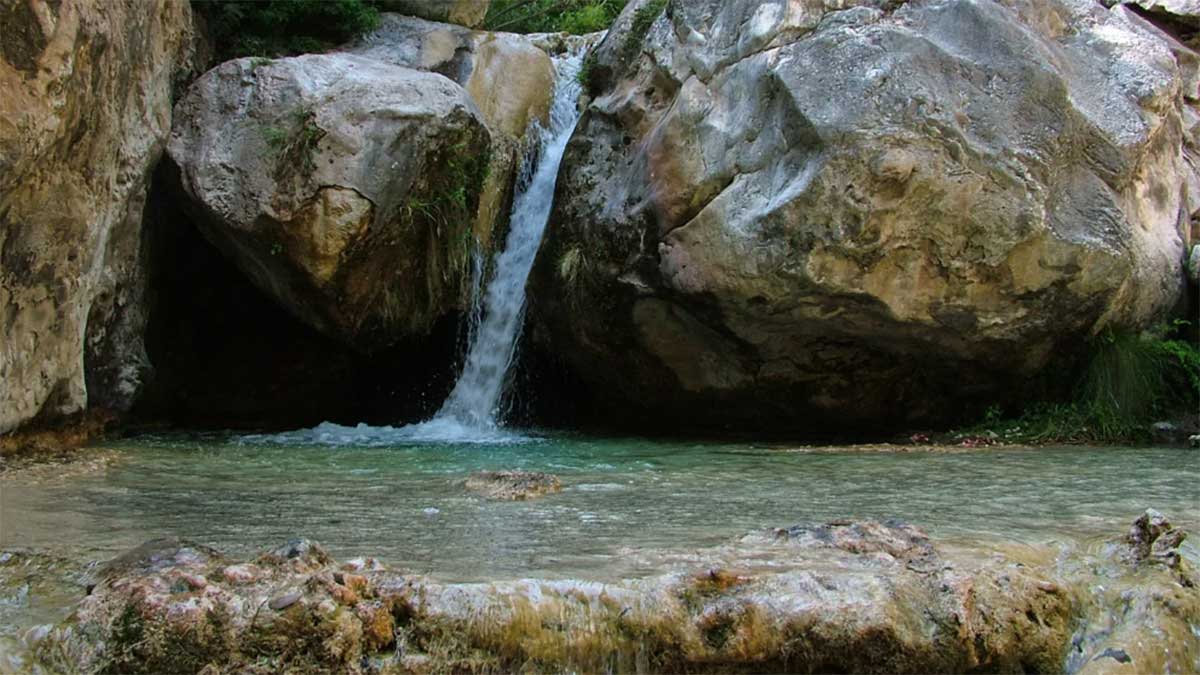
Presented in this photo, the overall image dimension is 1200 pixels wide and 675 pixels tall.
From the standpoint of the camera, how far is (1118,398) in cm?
794

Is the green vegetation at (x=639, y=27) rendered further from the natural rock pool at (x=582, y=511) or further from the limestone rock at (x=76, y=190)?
the natural rock pool at (x=582, y=511)

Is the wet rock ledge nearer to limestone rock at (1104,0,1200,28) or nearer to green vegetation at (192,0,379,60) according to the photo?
green vegetation at (192,0,379,60)

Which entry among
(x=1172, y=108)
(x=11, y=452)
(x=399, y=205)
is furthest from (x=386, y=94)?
(x=1172, y=108)

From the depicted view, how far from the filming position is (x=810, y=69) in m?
7.41

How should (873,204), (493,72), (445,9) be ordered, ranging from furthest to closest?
(445,9), (493,72), (873,204)

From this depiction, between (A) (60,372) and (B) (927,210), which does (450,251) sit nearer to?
(A) (60,372)

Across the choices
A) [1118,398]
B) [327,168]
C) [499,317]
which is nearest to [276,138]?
[327,168]

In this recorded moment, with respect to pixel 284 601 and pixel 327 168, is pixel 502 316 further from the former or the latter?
pixel 284 601

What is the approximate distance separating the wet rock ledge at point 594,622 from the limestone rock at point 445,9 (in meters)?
9.20

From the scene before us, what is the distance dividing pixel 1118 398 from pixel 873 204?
8.52 feet

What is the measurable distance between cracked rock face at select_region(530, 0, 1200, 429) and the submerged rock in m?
3.02

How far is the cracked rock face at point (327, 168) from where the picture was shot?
815cm

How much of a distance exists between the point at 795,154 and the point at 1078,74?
238 centimetres

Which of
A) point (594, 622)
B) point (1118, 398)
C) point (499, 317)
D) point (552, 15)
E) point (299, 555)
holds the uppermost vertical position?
point (552, 15)
